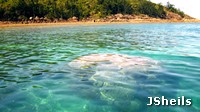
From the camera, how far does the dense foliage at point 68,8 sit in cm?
8225

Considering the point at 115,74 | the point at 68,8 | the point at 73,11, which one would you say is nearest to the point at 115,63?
the point at 115,74

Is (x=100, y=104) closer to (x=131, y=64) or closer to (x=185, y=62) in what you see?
(x=131, y=64)

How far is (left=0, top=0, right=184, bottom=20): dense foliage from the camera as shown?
82.2 metres

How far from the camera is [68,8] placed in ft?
346

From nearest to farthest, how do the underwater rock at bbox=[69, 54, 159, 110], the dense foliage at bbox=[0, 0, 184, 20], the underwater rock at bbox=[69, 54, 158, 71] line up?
the underwater rock at bbox=[69, 54, 159, 110], the underwater rock at bbox=[69, 54, 158, 71], the dense foliage at bbox=[0, 0, 184, 20]

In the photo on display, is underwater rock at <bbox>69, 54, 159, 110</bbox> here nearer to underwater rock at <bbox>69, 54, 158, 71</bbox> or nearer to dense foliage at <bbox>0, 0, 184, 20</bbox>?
underwater rock at <bbox>69, 54, 158, 71</bbox>

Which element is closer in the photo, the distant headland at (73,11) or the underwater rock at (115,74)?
the underwater rock at (115,74)

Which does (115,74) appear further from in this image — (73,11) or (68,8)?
(68,8)

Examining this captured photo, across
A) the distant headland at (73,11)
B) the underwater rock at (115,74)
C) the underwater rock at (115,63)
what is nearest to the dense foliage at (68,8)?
the distant headland at (73,11)

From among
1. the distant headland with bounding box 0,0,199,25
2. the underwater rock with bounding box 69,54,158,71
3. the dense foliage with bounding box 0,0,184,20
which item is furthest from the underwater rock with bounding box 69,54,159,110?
the dense foliage with bounding box 0,0,184,20

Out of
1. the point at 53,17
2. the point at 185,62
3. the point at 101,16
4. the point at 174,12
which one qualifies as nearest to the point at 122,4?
the point at 101,16

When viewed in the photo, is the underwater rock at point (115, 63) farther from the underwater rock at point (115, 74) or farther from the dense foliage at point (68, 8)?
the dense foliage at point (68, 8)

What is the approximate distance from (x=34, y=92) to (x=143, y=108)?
4.24 metres

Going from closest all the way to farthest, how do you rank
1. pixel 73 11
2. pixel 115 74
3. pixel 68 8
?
pixel 115 74
pixel 73 11
pixel 68 8
